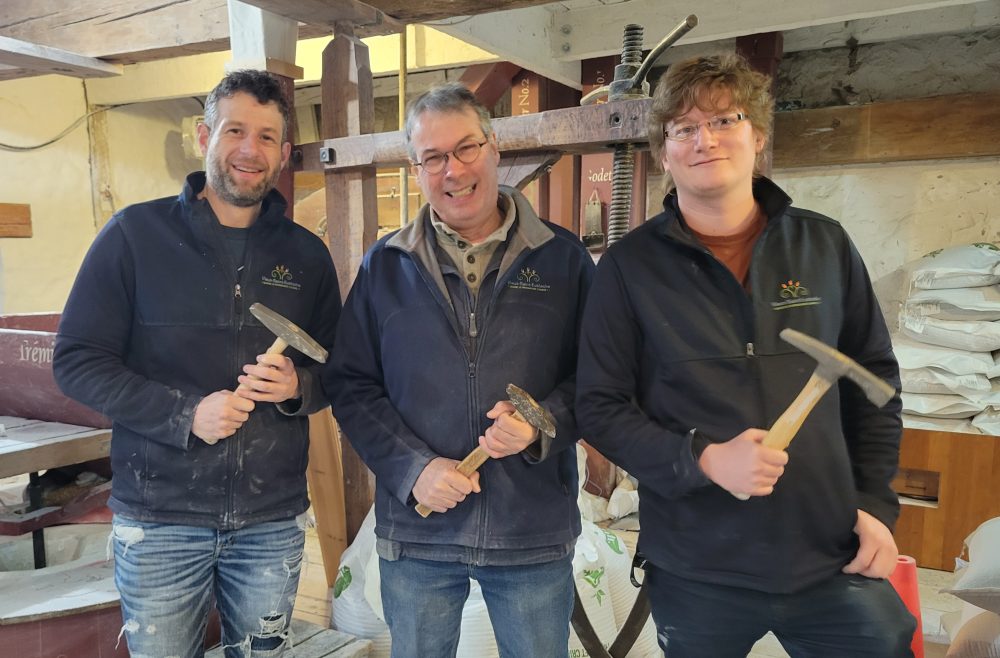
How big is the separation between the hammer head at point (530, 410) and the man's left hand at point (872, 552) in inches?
20.3

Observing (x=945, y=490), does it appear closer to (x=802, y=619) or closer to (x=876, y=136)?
(x=876, y=136)

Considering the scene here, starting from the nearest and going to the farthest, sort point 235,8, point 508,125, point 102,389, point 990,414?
point 102,389
point 508,125
point 235,8
point 990,414

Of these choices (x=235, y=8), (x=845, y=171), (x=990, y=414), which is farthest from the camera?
(x=845, y=171)

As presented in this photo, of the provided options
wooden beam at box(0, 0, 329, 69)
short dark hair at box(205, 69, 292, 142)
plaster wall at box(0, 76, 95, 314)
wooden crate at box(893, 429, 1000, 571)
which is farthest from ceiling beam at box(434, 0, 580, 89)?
plaster wall at box(0, 76, 95, 314)

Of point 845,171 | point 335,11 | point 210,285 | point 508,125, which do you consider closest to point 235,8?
point 335,11

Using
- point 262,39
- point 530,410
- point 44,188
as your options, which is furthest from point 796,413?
point 44,188

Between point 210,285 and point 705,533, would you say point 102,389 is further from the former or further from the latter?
point 705,533

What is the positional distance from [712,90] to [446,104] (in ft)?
1.62

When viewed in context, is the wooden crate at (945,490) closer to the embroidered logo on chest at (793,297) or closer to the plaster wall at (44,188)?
the embroidered logo on chest at (793,297)

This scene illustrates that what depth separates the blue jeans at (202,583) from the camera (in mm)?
1340

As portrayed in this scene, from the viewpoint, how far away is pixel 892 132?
135 inches

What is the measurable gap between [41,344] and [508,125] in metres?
1.78

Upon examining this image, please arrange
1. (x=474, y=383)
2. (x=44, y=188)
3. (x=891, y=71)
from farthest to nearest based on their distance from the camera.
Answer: (x=44, y=188), (x=891, y=71), (x=474, y=383)

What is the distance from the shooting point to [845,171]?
3.66 meters
